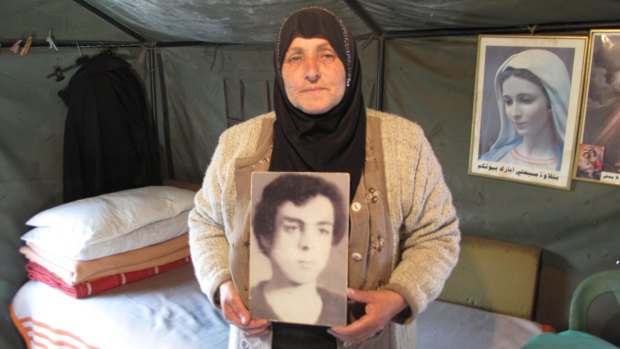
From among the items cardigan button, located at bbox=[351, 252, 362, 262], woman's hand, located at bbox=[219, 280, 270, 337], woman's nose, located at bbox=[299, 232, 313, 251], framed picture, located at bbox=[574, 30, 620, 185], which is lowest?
woman's hand, located at bbox=[219, 280, 270, 337]

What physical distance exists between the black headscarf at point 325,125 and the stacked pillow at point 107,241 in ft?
4.33

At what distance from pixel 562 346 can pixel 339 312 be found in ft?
2.88

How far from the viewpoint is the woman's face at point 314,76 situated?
2.89ft

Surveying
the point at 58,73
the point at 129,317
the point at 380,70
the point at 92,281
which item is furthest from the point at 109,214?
the point at 380,70

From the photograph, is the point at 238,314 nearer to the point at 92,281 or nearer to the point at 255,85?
the point at 92,281

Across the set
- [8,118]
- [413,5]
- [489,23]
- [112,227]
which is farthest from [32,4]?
[489,23]

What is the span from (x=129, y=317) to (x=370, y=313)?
1236mm

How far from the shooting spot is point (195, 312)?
1.83m

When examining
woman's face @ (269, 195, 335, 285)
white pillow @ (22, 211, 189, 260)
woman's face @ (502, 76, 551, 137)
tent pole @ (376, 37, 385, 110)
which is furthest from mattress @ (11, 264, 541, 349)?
woman's face @ (269, 195, 335, 285)

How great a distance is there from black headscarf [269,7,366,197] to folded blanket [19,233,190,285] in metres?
1.35

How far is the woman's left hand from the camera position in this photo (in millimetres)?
822

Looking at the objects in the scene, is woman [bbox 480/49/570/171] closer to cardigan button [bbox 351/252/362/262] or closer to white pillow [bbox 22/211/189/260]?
cardigan button [bbox 351/252/362/262]

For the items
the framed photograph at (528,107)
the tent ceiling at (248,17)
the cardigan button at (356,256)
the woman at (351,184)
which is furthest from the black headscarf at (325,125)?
the framed photograph at (528,107)

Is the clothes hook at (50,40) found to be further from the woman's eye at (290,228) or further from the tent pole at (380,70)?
the woman's eye at (290,228)
